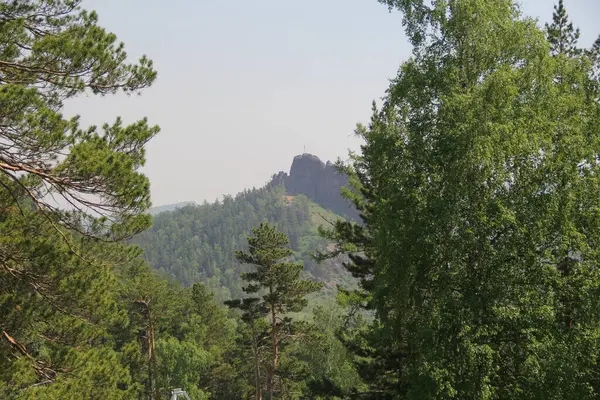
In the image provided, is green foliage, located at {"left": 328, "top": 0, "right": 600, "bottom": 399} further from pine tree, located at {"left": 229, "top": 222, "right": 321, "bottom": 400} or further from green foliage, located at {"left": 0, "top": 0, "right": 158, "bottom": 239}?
pine tree, located at {"left": 229, "top": 222, "right": 321, "bottom": 400}

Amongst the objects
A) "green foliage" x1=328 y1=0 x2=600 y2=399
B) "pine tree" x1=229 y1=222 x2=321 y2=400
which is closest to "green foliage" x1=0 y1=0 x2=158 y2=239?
"green foliage" x1=328 y1=0 x2=600 y2=399

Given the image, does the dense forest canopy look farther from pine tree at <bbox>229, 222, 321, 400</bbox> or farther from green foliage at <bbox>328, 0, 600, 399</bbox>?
pine tree at <bbox>229, 222, 321, 400</bbox>

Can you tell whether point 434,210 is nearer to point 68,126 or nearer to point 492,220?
point 492,220

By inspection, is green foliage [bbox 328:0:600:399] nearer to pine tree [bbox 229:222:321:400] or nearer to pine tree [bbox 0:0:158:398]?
pine tree [bbox 0:0:158:398]

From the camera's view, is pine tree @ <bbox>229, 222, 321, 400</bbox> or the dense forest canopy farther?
pine tree @ <bbox>229, 222, 321, 400</bbox>

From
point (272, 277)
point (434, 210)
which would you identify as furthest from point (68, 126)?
point (272, 277)

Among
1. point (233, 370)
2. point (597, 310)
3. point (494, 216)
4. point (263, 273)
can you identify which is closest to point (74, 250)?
point (494, 216)

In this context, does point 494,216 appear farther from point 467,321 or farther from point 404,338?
point 404,338

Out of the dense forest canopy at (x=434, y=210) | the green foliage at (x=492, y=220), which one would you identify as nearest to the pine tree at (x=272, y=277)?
the dense forest canopy at (x=434, y=210)

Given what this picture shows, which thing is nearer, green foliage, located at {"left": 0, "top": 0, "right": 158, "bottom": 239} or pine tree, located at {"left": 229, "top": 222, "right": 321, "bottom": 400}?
green foliage, located at {"left": 0, "top": 0, "right": 158, "bottom": 239}

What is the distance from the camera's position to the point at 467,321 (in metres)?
7.87

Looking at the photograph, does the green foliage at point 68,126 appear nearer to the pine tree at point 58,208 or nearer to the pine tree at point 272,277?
the pine tree at point 58,208

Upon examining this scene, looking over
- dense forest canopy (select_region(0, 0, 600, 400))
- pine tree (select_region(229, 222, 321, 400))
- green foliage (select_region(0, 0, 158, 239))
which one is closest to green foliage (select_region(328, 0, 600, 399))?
dense forest canopy (select_region(0, 0, 600, 400))

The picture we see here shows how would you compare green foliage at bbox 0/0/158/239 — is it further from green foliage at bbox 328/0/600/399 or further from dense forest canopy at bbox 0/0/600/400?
green foliage at bbox 328/0/600/399
